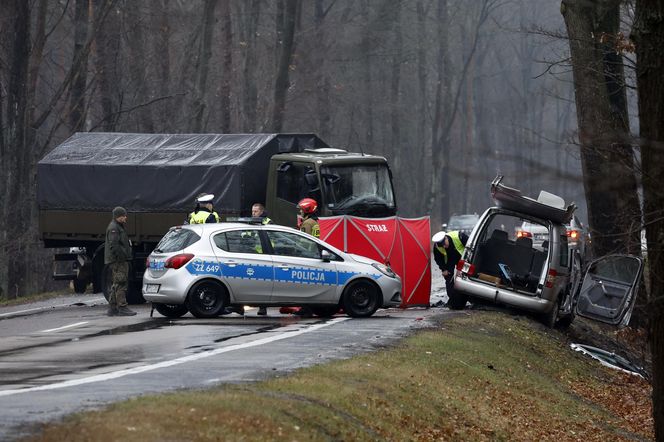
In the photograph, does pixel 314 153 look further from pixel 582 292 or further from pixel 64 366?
pixel 64 366

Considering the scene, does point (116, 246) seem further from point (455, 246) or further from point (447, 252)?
point (455, 246)

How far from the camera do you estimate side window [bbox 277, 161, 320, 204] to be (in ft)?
83.4

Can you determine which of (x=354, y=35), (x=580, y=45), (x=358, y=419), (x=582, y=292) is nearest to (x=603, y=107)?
(x=580, y=45)

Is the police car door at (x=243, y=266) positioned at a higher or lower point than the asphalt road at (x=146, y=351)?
higher

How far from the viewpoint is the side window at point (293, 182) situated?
2542 cm

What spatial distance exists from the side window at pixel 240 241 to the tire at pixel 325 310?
4.90 feet

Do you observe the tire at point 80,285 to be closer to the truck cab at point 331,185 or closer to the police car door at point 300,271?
the truck cab at point 331,185

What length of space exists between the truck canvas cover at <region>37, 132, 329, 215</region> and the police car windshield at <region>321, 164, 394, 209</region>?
174 cm

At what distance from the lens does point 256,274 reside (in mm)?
20422

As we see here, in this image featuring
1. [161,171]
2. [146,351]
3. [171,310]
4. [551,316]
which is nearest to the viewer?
[146,351]

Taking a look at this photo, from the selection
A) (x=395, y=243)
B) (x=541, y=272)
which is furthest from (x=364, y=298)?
(x=541, y=272)

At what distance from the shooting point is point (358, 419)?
10.9 metres

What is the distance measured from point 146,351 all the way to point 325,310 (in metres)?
6.42

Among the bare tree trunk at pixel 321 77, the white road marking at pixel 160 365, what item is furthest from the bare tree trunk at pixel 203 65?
the white road marking at pixel 160 365
